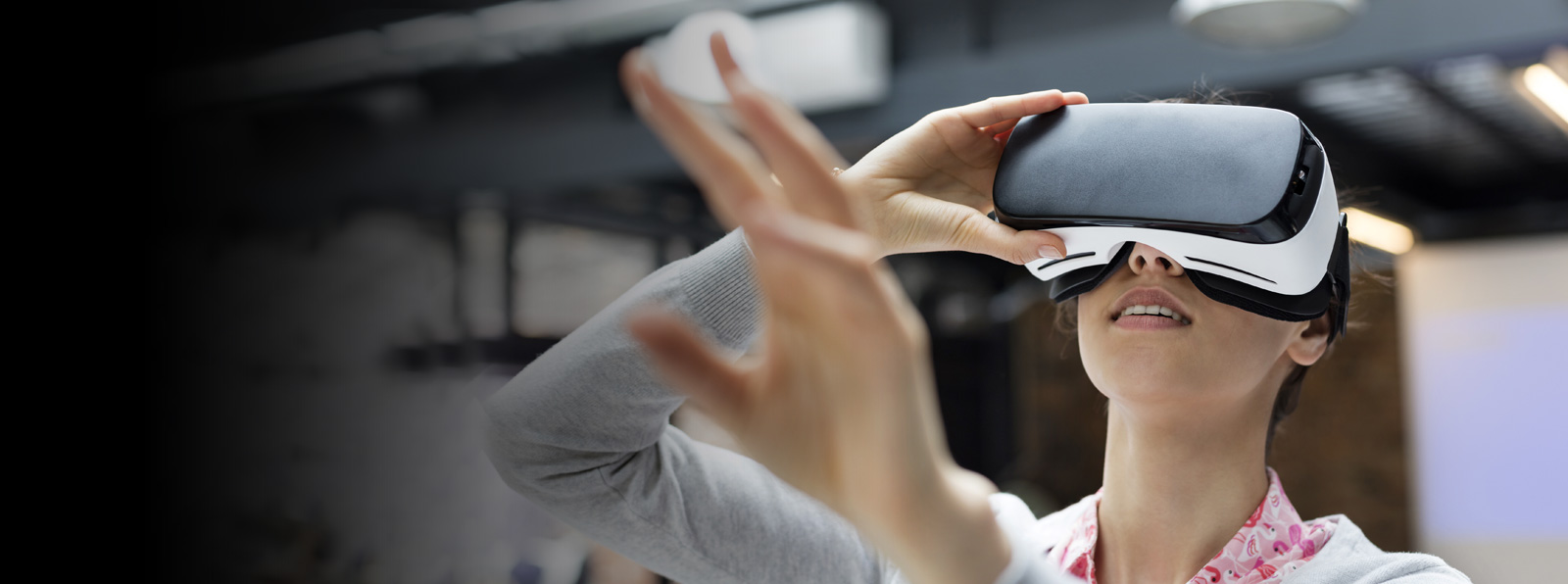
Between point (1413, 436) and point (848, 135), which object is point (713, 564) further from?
point (1413, 436)

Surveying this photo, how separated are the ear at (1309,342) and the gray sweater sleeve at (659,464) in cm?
48

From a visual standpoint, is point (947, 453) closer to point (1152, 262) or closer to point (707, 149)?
point (1152, 262)

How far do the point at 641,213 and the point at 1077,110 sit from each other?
4.94 meters

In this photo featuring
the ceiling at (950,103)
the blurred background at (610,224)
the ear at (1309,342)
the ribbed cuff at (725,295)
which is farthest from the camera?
the blurred background at (610,224)

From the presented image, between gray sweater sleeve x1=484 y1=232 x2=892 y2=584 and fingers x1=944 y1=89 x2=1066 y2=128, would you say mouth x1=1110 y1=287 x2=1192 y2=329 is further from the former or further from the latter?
gray sweater sleeve x1=484 y1=232 x2=892 y2=584

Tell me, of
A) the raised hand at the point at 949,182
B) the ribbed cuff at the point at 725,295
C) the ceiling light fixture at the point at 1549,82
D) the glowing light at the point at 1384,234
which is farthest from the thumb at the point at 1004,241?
the glowing light at the point at 1384,234

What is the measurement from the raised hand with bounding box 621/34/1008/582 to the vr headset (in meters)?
0.43

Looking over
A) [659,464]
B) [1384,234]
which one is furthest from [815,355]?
[1384,234]

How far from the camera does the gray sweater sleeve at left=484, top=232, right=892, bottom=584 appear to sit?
3.22 feet

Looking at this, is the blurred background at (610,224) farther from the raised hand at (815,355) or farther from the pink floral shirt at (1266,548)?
the raised hand at (815,355)

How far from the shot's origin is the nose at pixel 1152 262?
41.8 inches

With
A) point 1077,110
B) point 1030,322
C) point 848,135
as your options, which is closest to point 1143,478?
point 1077,110

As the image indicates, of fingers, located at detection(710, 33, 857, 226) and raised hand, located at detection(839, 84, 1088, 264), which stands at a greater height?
fingers, located at detection(710, 33, 857, 226)

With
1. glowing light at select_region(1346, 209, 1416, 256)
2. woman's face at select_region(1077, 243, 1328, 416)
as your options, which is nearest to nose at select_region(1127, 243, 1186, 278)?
woman's face at select_region(1077, 243, 1328, 416)
